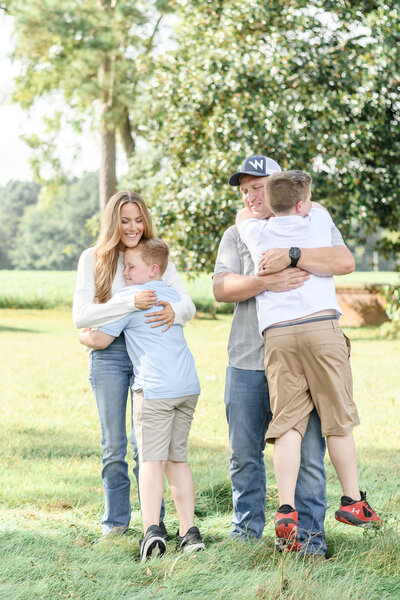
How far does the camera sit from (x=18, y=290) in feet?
89.2

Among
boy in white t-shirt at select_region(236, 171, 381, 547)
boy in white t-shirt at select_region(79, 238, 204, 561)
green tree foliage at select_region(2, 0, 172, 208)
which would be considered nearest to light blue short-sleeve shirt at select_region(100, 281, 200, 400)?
boy in white t-shirt at select_region(79, 238, 204, 561)

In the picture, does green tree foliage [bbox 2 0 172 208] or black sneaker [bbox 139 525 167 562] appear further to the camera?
green tree foliage [bbox 2 0 172 208]

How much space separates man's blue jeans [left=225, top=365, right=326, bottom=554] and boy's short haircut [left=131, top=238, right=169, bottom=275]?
2.19 ft

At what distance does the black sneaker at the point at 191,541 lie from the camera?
343cm

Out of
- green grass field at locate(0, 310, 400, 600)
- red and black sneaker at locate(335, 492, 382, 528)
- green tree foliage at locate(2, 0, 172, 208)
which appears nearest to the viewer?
green grass field at locate(0, 310, 400, 600)

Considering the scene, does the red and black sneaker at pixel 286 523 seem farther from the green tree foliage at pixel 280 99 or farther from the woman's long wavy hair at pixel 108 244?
the green tree foliage at pixel 280 99

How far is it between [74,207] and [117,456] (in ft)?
206

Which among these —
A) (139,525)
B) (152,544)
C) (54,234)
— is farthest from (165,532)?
(54,234)

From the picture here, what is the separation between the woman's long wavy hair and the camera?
3730mm

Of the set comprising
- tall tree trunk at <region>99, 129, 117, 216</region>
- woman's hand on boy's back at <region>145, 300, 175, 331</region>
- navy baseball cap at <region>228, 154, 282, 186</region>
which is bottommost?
woman's hand on boy's back at <region>145, 300, 175, 331</region>

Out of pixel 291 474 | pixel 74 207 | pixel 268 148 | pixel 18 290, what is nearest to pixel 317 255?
pixel 291 474

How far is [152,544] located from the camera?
3312mm

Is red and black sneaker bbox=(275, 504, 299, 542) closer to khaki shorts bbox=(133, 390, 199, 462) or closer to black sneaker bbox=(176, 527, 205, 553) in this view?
black sneaker bbox=(176, 527, 205, 553)

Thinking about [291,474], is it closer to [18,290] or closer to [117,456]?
[117,456]
